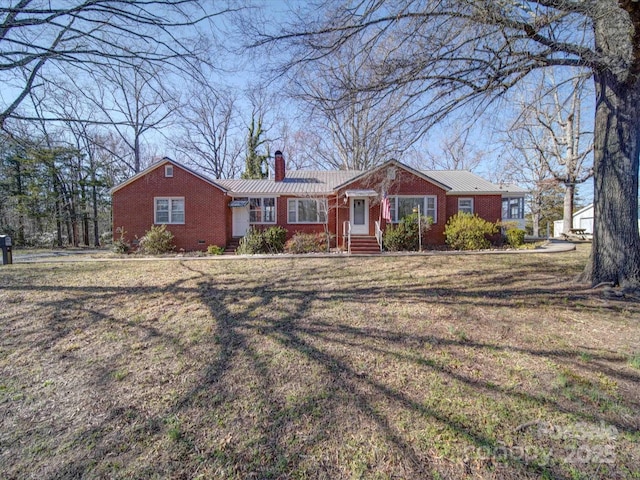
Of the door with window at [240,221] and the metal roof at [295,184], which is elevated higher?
the metal roof at [295,184]

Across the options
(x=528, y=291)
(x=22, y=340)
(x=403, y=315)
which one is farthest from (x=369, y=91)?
(x=22, y=340)

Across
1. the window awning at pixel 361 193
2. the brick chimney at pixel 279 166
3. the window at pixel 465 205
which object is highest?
the brick chimney at pixel 279 166

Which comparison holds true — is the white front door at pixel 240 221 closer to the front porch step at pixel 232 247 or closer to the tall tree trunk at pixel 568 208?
the front porch step at pixel 232 247

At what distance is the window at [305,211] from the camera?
52.6 feet

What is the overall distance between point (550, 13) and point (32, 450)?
8.27m

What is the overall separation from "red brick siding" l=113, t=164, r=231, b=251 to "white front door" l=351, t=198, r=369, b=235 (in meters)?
6.80

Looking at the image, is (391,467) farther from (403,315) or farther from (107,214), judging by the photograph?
(107,214)

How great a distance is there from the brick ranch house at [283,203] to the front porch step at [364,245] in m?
0.87

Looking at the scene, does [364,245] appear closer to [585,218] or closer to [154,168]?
[154,168]

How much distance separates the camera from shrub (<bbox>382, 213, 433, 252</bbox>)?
1331cm

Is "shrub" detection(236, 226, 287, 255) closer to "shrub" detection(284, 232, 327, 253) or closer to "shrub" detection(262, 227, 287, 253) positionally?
"shrub" detection(262, 227, 287, 253)

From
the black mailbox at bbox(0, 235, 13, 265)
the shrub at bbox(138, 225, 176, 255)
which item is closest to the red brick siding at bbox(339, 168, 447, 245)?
the shrub at bbox(138, 225, 176, 255)

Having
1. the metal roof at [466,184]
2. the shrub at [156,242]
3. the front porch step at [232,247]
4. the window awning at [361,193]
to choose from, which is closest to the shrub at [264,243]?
the front porch step at [232,247]

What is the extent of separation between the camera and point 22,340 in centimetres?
412
